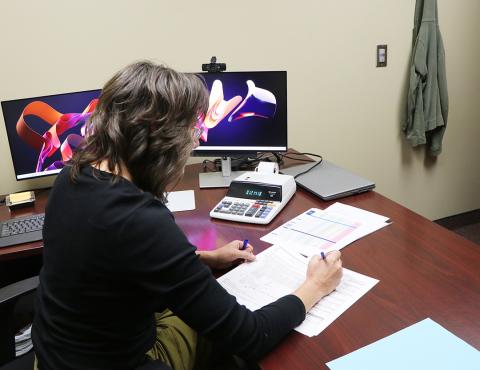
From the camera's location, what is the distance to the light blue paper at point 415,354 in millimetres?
831

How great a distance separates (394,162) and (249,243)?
1657mm

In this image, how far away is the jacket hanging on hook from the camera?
94.5 inches

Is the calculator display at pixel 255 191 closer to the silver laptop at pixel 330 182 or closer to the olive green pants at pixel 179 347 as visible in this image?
the silver laptop at pixel 330 182

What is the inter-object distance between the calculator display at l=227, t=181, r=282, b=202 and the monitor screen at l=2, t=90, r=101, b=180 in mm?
652

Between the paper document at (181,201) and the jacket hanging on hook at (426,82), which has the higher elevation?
the jacket hanging on hook at (426,82)

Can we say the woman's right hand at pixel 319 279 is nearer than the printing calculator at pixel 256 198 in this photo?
Yes

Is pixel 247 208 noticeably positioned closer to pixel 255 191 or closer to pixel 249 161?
pixel 255 191

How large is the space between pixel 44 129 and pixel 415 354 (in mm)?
1499

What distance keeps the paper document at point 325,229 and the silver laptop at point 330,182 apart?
10 centimetres

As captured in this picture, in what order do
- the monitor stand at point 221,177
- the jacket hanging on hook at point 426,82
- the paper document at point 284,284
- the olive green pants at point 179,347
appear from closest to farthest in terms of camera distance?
the paper document at point 284,284
the olive green pants at point 179,347
the monitor stand at point 221,177
the jacket hanging on hook at point 426,82

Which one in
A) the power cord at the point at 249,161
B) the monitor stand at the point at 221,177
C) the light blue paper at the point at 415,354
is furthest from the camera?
the power cord at the point at 249,161

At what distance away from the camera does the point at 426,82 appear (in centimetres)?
249

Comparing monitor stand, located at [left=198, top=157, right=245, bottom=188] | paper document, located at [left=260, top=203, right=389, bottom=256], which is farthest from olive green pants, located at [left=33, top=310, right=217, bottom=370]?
monitor stand, located at [left=198, top=157, right=245, bottom=188]

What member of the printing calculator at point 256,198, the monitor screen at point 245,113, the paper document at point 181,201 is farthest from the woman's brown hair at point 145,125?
the monitor screen at point 245,113
